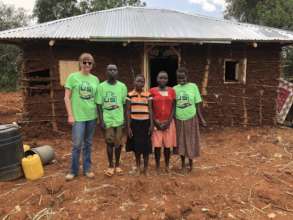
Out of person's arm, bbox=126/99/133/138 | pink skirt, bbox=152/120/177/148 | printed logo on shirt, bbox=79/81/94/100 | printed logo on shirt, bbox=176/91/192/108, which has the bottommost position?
pink skirt, bbox=152/120/177/148

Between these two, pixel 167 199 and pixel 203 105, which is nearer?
pixel 167 199

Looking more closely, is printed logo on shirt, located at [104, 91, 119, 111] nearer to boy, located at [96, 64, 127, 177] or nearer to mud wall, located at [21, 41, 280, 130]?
boy, located at [96, 64, 127, 177]

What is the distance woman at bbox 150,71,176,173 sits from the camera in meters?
4.29

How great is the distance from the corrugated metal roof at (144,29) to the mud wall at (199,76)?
0.35 metres

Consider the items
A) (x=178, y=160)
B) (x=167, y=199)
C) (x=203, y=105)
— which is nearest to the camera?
(x=167, y=199)

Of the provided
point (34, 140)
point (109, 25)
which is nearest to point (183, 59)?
point (109, 25)

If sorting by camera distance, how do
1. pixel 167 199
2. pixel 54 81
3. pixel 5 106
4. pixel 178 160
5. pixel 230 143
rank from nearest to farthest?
pixel 167 199
pixel 178 160
pixel 230 143
pixel 54 81
pixel 5 106

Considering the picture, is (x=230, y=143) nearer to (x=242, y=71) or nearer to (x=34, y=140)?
(x=242, y=71)

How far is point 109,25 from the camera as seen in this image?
852 centimetres

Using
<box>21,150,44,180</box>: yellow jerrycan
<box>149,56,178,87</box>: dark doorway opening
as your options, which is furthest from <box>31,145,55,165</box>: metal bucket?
<box>149,56,178,87</box>: dark doorway opening

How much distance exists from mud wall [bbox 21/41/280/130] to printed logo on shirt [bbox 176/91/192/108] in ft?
12.6

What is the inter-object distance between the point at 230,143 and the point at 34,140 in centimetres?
465

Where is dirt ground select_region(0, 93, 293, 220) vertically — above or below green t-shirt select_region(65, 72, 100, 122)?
below

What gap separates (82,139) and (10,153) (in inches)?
43.5
